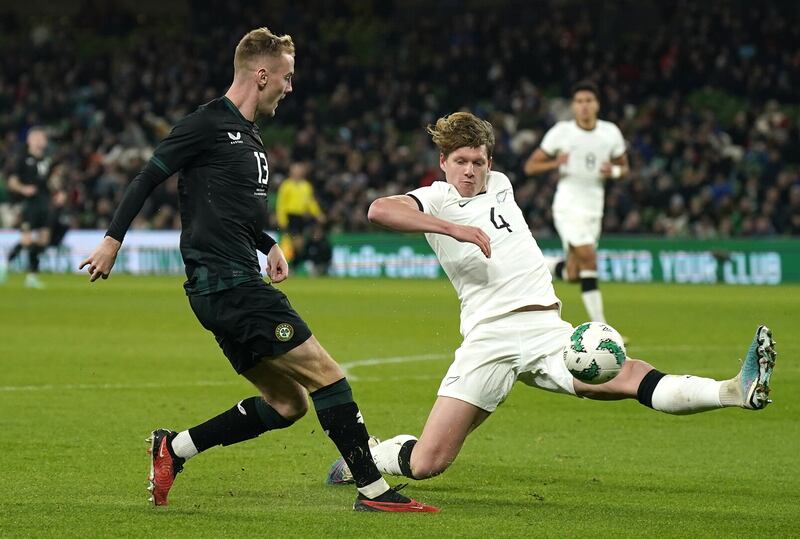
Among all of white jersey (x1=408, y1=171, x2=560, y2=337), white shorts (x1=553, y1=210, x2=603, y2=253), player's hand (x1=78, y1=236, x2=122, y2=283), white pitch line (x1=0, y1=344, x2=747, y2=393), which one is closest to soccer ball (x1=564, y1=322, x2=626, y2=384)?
white jersey (x1=408, y1=171, x2=560, y2=337)

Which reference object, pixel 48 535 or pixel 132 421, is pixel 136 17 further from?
pixel 48 535

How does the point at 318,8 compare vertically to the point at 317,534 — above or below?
above

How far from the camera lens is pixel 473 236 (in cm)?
556

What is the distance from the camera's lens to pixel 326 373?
5.73 metres

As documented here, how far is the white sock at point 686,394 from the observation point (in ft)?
19.0

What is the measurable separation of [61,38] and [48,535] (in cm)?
3422

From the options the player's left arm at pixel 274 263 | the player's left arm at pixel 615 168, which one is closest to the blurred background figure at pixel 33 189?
the player's left arm at pixel 615 168

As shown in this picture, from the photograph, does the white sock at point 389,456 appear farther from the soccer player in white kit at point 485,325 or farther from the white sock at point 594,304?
the white sock at point 594,304

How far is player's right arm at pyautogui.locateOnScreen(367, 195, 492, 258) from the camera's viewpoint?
557 centimetres

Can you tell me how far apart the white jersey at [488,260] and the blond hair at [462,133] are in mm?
218

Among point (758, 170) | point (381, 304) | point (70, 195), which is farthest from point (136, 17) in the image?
point (381, 304)

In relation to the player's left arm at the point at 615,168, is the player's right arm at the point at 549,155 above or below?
above

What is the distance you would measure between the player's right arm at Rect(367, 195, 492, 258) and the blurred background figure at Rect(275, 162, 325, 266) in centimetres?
1945

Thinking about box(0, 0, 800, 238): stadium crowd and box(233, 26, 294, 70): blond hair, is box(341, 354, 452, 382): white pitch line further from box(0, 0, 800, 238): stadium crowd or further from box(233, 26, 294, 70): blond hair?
box(0, 0, 800, 238): stadium crowd
